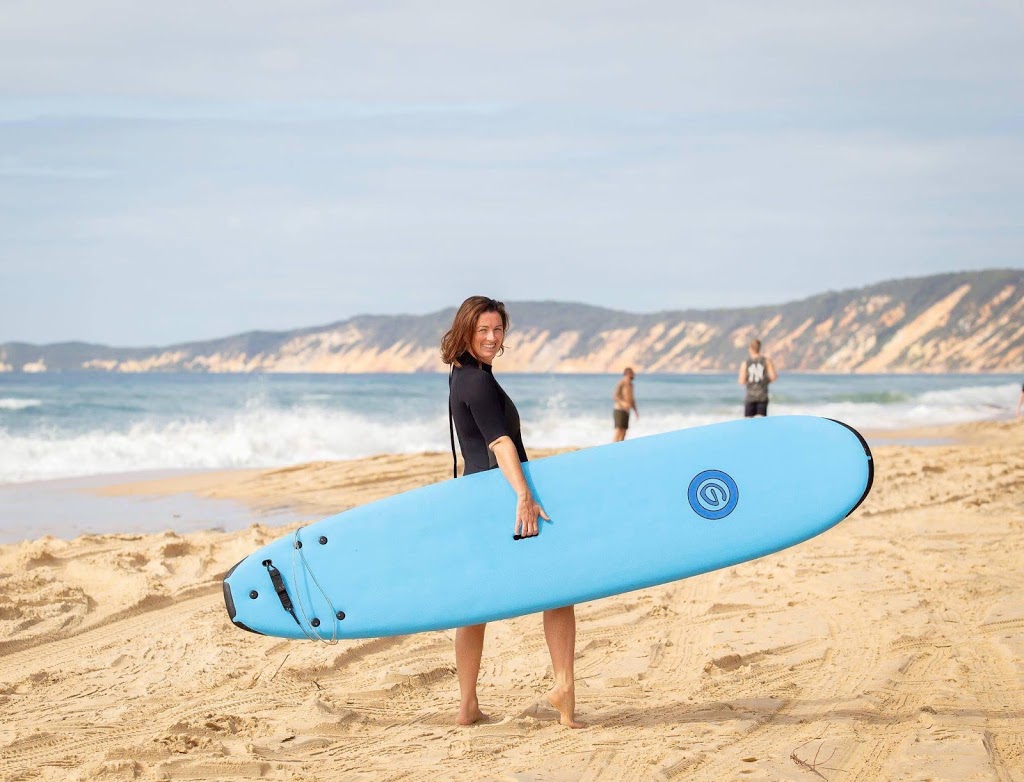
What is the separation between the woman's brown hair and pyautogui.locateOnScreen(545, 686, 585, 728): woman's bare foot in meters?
1.09

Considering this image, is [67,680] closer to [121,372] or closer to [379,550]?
[379,550]

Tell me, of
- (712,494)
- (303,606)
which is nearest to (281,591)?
(303,606)

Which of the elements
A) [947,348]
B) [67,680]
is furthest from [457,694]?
[947,348]

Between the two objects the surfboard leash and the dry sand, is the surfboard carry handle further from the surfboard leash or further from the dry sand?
the dry sand

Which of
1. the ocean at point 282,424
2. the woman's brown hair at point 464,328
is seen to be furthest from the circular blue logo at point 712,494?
the ocean at point 282,424

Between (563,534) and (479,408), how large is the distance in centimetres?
55

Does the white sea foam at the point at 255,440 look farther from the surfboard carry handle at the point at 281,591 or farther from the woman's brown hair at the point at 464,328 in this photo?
the woman's brown hair at the point at 464,328

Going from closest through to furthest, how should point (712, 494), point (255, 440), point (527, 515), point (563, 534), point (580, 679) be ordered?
point (527, 515), point (563, 534), point (712, 494), point (580, 679), point (255, 440)

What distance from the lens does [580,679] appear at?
365 centimetres

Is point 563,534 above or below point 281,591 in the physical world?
above

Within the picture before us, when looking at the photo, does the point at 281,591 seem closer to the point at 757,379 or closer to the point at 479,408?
the point at 479,408

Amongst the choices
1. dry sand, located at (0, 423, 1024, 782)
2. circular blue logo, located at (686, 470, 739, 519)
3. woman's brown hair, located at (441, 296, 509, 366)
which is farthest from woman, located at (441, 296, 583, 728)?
circular blue logo, located at (686, 470, 739, 519)

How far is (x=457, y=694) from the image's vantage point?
3.53 meters

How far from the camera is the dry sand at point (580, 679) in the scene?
9.07 feet
